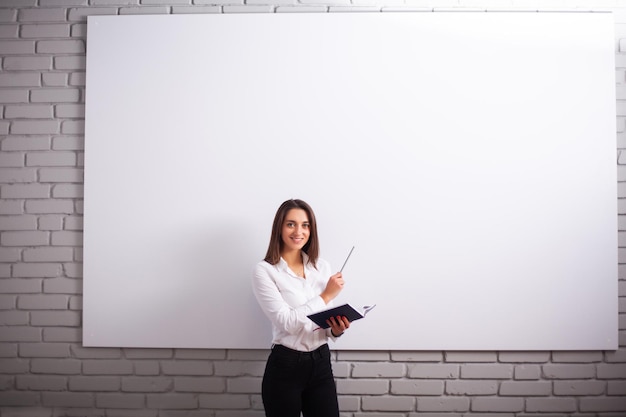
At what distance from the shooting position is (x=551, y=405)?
2066mm

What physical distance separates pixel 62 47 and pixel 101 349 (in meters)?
1.62

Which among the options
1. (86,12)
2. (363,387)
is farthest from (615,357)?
(86,12)

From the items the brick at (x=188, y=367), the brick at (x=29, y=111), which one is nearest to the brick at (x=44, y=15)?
the brick at (x=29, y=111)

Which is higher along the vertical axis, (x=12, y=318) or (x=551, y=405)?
(x=12, y=318)

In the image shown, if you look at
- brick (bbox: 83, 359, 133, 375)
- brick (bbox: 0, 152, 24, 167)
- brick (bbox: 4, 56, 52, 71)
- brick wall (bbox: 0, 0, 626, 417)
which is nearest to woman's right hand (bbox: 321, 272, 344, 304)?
brick wall (bbox: 0, 0, 626, 417)

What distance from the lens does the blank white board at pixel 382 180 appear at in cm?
204

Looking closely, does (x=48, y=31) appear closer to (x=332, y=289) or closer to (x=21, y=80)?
(x=21, y=80)

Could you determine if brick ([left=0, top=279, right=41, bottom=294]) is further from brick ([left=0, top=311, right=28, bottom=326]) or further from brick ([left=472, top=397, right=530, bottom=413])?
brick ([left=472, top=397, right=530, bottom=413])

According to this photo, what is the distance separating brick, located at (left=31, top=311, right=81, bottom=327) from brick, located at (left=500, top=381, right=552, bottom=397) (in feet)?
7.37

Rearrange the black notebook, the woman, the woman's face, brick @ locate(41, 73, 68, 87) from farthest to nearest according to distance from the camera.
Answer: brick @ locate(41, 73, 68, 87)
the woman's face
the woman
the black notebook

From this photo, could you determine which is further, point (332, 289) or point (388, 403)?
point (388, 403)

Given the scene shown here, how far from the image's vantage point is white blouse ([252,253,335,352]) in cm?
161

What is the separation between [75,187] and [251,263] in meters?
1.02

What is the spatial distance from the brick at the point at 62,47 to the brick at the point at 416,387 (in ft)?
7.94
